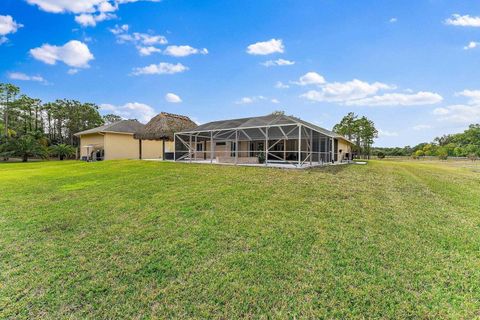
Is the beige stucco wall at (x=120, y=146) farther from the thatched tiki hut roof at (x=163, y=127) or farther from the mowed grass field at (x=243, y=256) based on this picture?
the mowed grass field at (x=243, y=256)

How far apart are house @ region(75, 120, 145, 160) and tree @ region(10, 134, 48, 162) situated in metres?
7.86

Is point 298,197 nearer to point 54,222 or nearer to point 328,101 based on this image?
point 54,222

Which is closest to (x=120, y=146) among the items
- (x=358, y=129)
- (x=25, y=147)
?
(x=25, y=147)

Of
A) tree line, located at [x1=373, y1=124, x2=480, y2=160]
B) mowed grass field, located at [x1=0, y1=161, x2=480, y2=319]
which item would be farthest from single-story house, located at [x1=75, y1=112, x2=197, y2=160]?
tree line, located at [x1=373, y1=124, x2=480, y2=160]

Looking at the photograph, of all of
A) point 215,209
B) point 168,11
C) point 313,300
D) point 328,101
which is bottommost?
point 313,300

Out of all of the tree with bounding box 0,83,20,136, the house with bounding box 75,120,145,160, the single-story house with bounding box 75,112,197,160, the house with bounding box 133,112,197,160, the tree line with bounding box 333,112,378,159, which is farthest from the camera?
the tree line with bounding box 333,112,378,159

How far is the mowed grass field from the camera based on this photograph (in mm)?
2891

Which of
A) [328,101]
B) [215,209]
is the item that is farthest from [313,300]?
[328,101]

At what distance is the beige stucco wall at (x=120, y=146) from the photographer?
25112mm

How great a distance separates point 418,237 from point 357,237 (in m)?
1.15

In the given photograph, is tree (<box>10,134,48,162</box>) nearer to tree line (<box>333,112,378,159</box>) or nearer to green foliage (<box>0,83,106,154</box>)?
green foliage (<box>0,83,106,154</box>)

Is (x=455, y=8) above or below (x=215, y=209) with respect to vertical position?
above

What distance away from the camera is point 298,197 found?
6.86m

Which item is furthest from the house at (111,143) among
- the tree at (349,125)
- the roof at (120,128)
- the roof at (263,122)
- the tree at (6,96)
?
the tree at (349,125)
